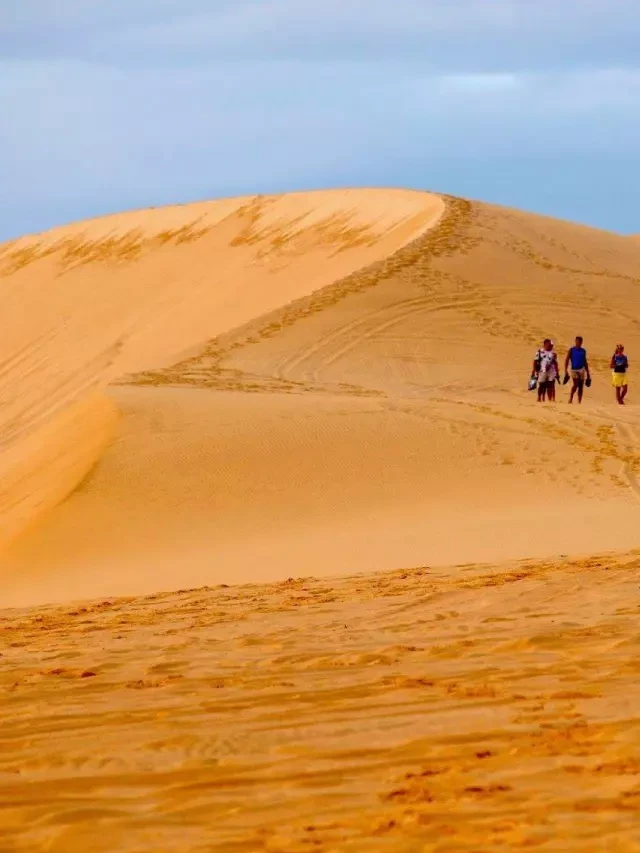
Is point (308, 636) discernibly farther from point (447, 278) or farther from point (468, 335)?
point (447, 278)

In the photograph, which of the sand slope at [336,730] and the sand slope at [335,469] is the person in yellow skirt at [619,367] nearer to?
the sand slope at [335,469]

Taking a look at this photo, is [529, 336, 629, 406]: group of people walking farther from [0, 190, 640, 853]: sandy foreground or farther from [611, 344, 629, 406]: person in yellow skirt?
[0, 190, 640, 853]: sandy foreground

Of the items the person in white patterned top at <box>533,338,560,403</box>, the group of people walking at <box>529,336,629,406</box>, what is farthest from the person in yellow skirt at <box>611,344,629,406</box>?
the person in white patterned top at <box>533,338,560,403</box>

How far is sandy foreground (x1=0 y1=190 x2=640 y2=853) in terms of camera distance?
4438 mm

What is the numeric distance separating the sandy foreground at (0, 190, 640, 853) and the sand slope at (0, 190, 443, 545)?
13.2 inches

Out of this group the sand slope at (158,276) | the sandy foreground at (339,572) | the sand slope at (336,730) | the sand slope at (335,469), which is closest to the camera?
the sand slope at (336,730)

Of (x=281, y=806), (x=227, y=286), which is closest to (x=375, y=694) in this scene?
(x=281, y=806)

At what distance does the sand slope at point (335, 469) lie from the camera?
1205 centimetres

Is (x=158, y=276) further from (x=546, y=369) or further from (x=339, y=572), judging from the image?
(x=339, y=572)

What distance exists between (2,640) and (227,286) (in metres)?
29.9

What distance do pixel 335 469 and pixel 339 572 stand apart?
4.14 meters

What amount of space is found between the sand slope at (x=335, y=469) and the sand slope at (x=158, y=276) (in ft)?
13.9

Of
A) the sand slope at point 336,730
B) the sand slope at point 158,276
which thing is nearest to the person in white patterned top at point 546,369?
Result: the sand slope at point 158,276

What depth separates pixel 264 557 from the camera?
1210 centimetres
